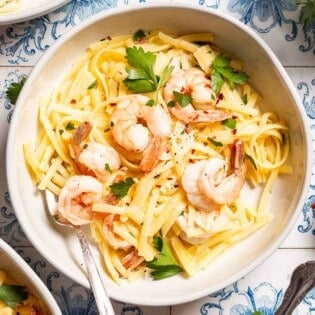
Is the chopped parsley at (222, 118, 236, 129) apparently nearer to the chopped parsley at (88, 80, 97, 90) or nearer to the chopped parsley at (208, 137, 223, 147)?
the chopped parsley at (208, 137, 223, 147)

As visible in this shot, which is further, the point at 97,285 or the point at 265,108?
the point at 265,108

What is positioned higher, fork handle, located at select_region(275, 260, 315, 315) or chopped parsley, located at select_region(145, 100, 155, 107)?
chopped parsley, located at select_region(145, 100, 155, 107)

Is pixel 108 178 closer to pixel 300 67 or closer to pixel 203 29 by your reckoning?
pixel 203 29

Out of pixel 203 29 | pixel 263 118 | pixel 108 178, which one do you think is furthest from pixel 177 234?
pixel 203 29

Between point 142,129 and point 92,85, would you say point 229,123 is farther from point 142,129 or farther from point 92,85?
point 92,85

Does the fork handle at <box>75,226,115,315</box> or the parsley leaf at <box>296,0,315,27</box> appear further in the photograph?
the parsley leaf at <box>296,0,315,27</box>

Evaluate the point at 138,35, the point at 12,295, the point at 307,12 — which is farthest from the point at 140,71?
the point at 12,295

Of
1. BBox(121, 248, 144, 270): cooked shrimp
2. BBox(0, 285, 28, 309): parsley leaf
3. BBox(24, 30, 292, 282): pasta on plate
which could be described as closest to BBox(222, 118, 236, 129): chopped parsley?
BBox(24, 30, 292, 282): pasta on plate

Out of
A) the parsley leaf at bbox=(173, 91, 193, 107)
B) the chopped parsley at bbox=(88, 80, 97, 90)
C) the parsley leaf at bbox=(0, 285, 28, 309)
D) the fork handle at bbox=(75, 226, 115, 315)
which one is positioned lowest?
the parsley leaf at bbox=(0, 285, 28, 309)
